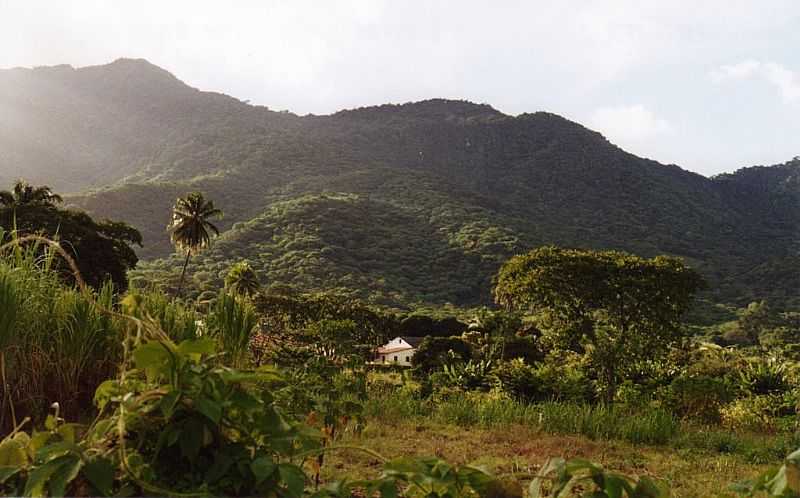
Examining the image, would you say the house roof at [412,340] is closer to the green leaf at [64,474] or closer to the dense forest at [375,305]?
the dense forest at [375,305]

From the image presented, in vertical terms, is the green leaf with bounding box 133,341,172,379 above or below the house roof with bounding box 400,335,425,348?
above

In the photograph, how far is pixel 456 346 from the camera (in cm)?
2755

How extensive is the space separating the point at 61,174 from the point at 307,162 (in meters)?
39.8

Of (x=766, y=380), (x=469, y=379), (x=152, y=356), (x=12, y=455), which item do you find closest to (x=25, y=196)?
(x=469, y=379)

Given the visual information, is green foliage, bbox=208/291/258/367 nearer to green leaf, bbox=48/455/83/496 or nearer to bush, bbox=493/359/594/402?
green leaf, bbox=48/455/83/496

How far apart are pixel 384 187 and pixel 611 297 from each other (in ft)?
289

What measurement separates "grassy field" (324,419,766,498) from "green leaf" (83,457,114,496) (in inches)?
A: 165

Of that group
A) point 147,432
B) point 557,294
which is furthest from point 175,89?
point 147,432

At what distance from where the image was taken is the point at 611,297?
606 inches

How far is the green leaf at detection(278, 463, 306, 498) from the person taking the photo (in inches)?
40.7

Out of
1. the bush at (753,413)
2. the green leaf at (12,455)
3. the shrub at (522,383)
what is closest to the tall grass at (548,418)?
the bush at (753,413)

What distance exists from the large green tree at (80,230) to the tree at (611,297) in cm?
1934

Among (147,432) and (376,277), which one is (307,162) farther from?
(147,432)

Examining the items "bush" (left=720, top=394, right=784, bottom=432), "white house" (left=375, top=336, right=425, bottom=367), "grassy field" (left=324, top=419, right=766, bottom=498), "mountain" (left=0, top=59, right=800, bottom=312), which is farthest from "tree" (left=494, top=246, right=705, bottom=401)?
"mountain" (left=0, top=59, right=800, bottom=312)
